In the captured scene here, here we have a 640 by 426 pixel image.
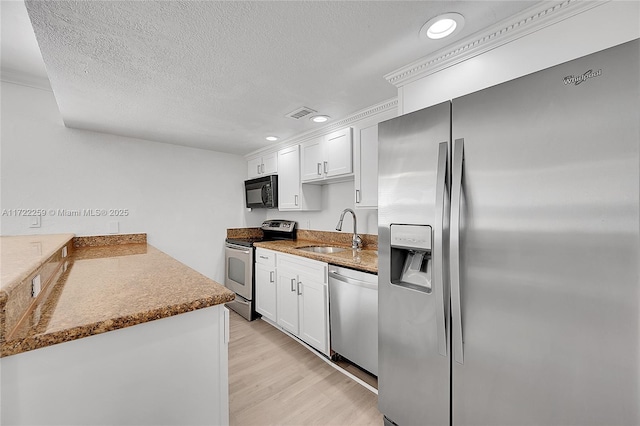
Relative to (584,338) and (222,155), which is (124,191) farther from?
(584,338)

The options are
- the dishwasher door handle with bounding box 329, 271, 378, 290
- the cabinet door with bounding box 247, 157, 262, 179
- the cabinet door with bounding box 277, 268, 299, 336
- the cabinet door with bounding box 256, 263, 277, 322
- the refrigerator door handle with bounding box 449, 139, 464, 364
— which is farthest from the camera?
the cabinet door with bounding box 247, 157, 262, 179

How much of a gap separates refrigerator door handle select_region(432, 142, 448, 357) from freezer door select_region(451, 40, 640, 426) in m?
0.05

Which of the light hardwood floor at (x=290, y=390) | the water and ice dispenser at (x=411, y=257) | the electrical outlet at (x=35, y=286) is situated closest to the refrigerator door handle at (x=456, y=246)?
the water and ice dispenser at (x=411, y=257)

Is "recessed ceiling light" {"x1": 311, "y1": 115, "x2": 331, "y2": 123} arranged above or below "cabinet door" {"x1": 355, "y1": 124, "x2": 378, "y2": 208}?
above

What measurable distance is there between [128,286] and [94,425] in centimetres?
48

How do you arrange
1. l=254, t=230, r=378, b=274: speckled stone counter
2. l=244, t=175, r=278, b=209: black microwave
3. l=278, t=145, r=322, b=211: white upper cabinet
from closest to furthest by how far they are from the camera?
1. l=254, t=230, r=378, b=274: speckled stone counter
2. l=278, t=145, r=322, b=211: white upper cabinet
3. l=244, t=175, r=278, b=209: black microwave

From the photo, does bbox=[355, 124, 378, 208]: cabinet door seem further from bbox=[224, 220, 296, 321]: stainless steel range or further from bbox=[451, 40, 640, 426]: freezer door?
bbox=[224, 220, 296, 321]: stainless steel range

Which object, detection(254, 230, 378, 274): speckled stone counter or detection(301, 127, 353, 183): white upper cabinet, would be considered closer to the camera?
detection(254, 230, 378, 274): speckled stone counter

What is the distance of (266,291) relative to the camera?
9.48 feet

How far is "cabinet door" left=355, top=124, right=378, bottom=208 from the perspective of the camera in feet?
7.00

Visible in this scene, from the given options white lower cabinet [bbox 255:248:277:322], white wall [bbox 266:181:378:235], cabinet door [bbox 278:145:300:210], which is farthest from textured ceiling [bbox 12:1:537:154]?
white lower cabinet [bbox 255:248:277:322]

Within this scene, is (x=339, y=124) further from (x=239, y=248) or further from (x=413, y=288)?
(x=239, y=248)

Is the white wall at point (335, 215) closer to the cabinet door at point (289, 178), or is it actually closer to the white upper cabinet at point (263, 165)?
the cabinet door at point (289, 178)

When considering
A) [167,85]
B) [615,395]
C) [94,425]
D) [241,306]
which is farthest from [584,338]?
[241,306]
